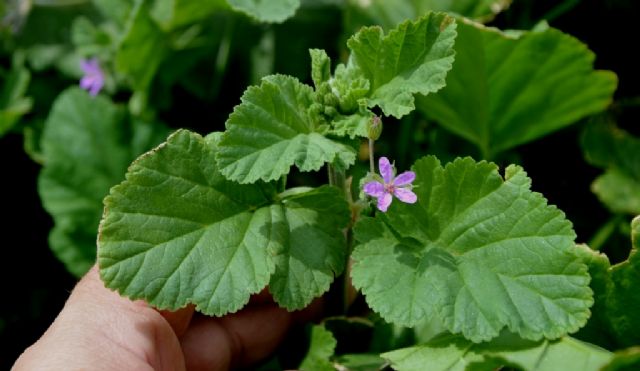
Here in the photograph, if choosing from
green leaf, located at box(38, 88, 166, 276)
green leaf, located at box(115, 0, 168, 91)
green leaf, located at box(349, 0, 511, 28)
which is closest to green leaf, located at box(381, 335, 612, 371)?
green leaf, located at box(349, 0, 511, 28)

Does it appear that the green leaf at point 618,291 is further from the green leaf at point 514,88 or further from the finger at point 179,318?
the finger at point 179,318

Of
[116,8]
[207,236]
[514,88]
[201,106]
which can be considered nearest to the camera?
[207,236]

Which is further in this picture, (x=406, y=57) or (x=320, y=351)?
(x=320, y=351)

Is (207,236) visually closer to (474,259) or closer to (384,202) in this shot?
(384,202)

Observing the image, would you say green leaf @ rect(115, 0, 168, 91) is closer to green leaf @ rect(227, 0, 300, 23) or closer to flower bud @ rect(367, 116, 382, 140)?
green leaf @ rect(227, 0, 300, 23)

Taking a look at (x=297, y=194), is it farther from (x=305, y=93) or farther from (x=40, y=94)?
(x=40, y=94)

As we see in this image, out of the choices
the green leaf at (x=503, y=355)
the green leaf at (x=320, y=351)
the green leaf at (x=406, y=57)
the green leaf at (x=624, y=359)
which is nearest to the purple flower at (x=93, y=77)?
the green leaf at (x=320, y=351)

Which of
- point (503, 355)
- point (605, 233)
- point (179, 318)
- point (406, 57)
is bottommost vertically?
point (179, 318)

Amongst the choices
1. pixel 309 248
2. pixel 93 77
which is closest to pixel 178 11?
pixel 93 77
